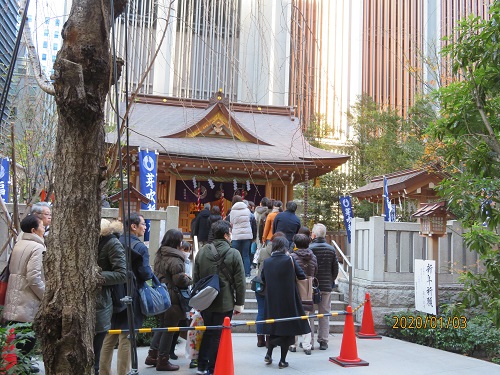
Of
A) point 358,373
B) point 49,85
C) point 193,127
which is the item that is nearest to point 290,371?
point 358,373

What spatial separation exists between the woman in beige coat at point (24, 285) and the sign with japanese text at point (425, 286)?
19.0ft

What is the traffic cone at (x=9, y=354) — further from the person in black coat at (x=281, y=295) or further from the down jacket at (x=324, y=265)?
the down jacket at (x=324, y=265)

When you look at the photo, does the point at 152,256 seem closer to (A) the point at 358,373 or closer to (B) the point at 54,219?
(A) the point at 358,373

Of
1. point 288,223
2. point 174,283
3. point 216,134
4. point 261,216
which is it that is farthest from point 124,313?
point 216,134

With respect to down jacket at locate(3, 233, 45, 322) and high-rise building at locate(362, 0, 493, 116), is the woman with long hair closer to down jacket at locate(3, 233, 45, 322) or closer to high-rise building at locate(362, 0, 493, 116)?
down jacket at locate(3, 233, 45, 322)

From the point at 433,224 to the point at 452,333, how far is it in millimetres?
1805

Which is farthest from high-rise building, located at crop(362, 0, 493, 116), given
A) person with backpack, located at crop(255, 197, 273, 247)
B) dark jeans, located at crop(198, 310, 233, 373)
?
dark jeans, located at crop(198, 310, 233, 373)

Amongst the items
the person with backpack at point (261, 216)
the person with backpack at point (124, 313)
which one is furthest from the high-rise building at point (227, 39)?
the person with backpack at point (261, 216)

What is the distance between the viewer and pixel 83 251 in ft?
8.54

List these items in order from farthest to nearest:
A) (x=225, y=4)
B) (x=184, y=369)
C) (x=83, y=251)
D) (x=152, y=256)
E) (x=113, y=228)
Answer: (x=152, y=256)
(x=184, y=369)
(x=113, y=228)
(x=225, y=4)
(x=83, y=251)

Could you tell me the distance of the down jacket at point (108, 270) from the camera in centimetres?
455

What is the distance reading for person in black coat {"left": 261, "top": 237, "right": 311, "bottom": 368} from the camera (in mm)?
5941

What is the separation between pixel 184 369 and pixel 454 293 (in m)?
5.35
